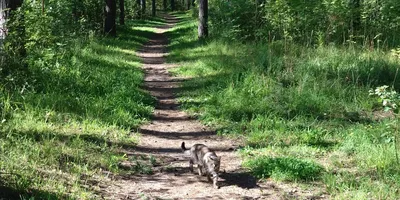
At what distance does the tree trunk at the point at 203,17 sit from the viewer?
17578 millimetres

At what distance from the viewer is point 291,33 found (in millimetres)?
12820

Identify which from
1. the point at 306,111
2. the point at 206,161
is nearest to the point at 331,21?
the point at 306,111

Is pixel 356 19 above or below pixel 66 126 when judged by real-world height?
above

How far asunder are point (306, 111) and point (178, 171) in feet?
10.7

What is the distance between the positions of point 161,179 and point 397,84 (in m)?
6.58

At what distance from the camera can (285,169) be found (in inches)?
214

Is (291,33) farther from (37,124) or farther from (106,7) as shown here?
(106,7)

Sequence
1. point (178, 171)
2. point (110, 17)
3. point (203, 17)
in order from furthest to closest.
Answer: point (110, 17) → point (203, 17) → point (178, 171)

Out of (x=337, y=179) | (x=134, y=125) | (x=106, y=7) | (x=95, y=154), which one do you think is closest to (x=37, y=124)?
(x=95, y=154)

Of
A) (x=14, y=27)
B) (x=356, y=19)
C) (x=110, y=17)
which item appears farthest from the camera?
(x=110, y=17)

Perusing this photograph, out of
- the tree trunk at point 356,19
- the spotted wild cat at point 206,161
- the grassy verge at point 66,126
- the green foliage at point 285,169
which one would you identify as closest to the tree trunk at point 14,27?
the grassy verge at point 66,126

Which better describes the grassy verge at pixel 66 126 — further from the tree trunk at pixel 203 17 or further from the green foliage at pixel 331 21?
the tree trunk at pixel 203 17

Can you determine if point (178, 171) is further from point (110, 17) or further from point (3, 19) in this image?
point (110, 17)

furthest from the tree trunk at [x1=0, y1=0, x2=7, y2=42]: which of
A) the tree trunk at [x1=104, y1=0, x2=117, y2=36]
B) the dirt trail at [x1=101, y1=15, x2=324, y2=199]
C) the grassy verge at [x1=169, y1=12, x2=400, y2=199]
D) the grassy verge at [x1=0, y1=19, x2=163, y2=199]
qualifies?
the tree trunk at [x1=104, y1=0, x2=117, y2=36]
